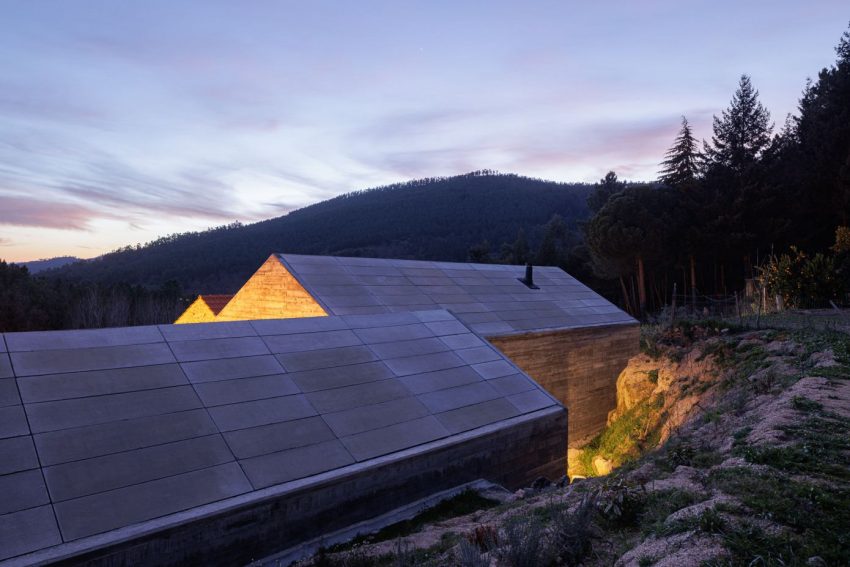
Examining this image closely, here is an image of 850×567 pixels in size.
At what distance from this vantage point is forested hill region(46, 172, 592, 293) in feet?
193

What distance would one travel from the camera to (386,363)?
7.70m

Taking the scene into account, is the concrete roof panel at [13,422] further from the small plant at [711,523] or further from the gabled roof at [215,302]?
the gabled roof at [215,302]

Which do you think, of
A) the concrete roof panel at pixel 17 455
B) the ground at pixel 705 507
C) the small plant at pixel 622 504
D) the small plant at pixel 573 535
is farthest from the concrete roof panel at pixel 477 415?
the concrete roof panel at pixel 17 455

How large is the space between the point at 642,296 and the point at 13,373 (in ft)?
95.7

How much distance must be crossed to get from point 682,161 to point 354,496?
34284mm

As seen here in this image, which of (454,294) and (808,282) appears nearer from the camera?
(454,294)

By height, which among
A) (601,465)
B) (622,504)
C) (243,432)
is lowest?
(601,465)

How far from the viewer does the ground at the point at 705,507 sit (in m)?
3.22

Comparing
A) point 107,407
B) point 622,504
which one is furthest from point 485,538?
point 107,407

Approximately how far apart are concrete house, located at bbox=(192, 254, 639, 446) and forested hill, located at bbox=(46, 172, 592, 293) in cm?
3327

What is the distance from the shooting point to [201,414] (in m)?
5.52

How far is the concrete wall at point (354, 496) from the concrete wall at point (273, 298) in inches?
229

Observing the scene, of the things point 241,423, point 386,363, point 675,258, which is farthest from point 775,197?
point 241,423

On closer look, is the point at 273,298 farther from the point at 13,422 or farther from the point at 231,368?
the point at 13,422
